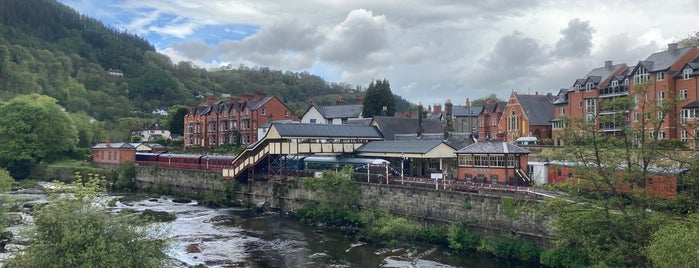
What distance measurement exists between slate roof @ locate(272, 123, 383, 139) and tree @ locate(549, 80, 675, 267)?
25152mm

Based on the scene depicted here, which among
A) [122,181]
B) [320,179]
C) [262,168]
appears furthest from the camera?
[122,181]

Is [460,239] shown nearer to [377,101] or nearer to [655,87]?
[655,87]

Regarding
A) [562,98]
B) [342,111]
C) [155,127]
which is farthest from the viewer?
[155,127]

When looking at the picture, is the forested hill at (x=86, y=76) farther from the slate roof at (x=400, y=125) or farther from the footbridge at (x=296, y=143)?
the slate roof at (x=400, y=125)

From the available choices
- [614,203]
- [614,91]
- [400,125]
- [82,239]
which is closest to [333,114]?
[400,125]

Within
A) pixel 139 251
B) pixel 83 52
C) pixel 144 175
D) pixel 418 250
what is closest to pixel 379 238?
pixel 418 250

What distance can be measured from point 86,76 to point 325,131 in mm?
130733

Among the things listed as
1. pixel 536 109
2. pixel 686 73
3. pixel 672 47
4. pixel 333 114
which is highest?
pixel 672 47

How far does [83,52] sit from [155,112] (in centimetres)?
5720

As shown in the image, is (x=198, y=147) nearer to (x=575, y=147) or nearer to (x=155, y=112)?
(x=575, y=147)

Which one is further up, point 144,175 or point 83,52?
point 83,52

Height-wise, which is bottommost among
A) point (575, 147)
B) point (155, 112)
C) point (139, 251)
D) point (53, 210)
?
point (139, 251)

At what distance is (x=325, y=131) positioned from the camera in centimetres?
4894

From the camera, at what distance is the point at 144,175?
64.8 metres
